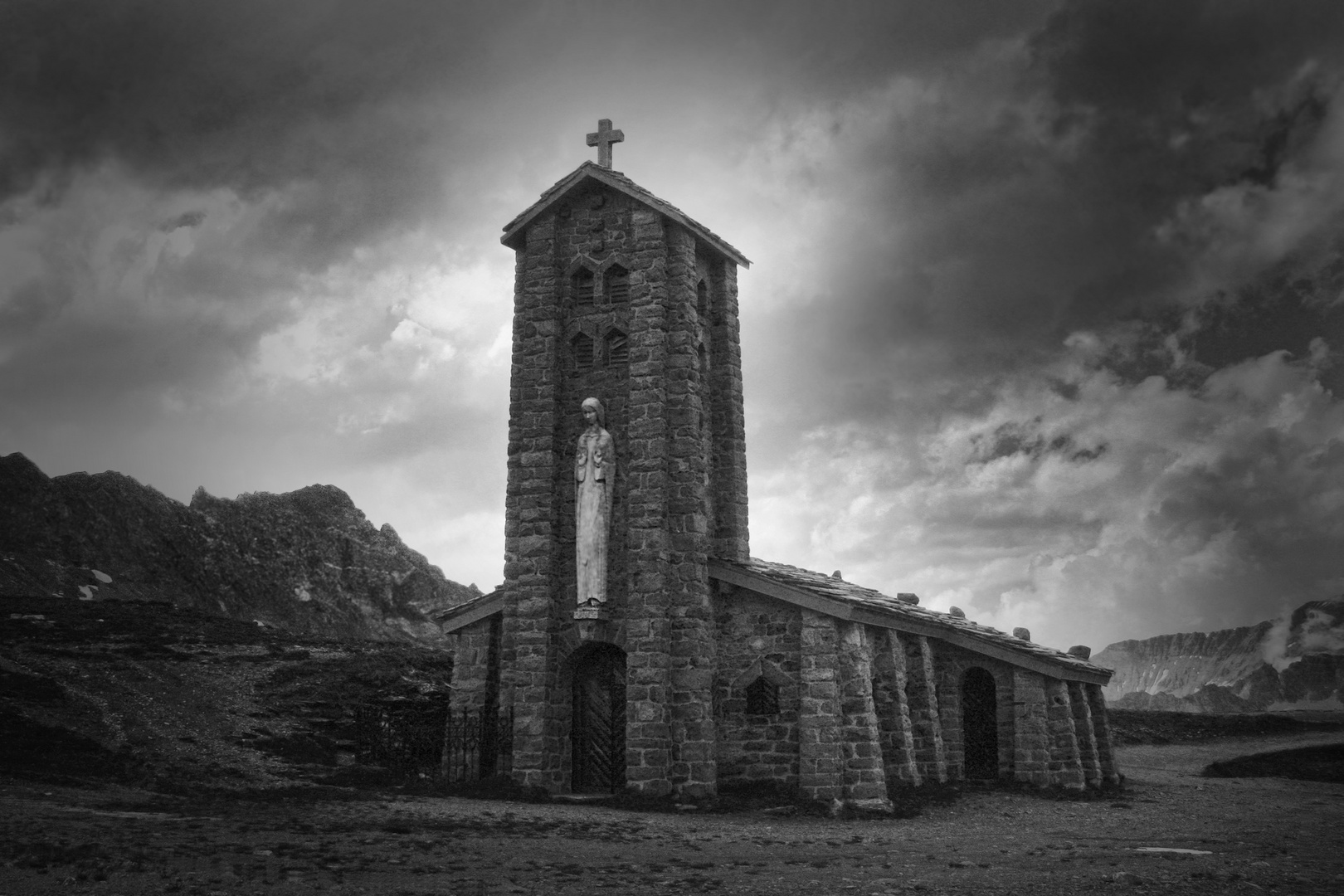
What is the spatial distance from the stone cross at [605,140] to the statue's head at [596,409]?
552 cm

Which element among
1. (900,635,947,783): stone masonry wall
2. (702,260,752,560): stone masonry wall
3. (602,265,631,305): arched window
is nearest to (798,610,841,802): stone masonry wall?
(702,260,752,560): stone masonry wall

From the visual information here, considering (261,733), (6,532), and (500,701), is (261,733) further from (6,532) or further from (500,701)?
(6,532)

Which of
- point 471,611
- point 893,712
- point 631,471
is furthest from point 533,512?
point 893,712

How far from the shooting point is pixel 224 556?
45906mm

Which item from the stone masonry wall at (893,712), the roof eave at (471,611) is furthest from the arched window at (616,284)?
the stone masonry wall at (893,712)

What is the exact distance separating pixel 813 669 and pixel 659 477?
4621mm

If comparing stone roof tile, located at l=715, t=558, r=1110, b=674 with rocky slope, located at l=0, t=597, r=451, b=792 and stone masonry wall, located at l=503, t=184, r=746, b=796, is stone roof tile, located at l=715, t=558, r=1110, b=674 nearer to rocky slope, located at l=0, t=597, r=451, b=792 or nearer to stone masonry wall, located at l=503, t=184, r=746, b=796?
stone masonry wall, located at l=503, t=184, r=746, b=796

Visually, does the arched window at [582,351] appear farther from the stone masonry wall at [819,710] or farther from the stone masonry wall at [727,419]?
the stone masonry wall at [819,710]

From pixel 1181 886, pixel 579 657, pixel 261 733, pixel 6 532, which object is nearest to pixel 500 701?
pixel 579 657

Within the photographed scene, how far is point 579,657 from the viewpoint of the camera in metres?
20.4

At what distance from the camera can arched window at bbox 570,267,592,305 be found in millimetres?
22266

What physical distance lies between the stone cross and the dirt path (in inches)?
533

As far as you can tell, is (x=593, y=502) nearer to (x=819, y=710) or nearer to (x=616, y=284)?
(x=616, y=284)

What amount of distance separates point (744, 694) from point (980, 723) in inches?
297
